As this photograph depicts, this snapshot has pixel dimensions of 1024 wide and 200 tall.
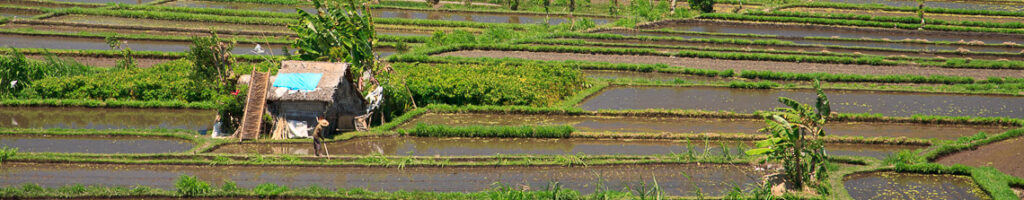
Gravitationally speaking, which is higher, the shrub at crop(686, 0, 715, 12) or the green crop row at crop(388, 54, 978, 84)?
the shrub at crop(686, 0, 715, 12)

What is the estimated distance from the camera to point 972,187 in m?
13.0

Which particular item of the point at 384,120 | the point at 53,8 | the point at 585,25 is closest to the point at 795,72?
the point at 585,25

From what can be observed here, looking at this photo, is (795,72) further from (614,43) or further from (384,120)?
(384,120)

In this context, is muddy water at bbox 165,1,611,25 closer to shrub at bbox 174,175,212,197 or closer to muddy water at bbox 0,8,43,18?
muddy water at bbox 0,8,43,18

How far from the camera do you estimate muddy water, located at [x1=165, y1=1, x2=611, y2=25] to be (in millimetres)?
30547

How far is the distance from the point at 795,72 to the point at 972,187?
28.4 feet

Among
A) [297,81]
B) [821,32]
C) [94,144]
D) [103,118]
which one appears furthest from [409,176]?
[821,32]

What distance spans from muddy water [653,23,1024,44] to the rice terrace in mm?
320

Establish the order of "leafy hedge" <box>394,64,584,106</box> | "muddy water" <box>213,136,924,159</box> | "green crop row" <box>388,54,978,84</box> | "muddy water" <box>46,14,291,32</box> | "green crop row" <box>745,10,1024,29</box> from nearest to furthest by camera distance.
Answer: "muddy water" <box>213,136,924,159</box>
"leafy hedge" <box>394,64,584,106</box>
"green crop row" <box>388,54,978,84</box>
"muddy water" <box>46,14,291,32</box>
"green crop row" <box>745,10,1024,29</box>

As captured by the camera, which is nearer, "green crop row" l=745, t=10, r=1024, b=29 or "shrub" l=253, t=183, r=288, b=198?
"shrub" l=253, t=183, r=288, b=198

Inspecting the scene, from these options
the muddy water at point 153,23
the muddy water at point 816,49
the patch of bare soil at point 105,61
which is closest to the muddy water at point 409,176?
the patch of bare soil at point 105,61

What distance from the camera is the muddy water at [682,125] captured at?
53.1 feet

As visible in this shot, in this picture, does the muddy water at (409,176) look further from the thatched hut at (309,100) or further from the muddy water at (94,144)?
the thatched hut at (309,100)

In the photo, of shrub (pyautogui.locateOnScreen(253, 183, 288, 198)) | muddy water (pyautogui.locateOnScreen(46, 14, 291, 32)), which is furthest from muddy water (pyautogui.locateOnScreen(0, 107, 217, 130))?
muddy water (pyautogui.locateOnScreen(46, 14, 291, 32))
